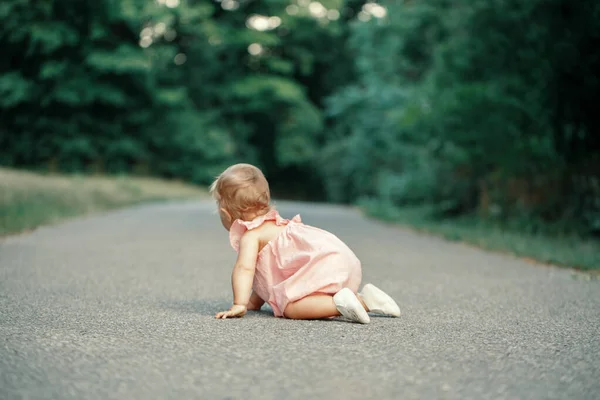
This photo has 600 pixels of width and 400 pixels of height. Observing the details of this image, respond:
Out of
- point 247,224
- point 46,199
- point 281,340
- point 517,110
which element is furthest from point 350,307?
point 46,199

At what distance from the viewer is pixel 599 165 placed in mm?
10312

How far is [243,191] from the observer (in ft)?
14.1

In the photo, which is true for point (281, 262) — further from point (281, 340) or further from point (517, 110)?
point (517, 110)

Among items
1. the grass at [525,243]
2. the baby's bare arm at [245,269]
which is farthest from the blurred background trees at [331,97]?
the baby's bare arm at [245,269]

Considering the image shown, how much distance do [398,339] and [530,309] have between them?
4.86 feet

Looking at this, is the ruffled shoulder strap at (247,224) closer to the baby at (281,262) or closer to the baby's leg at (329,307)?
the baby at (281,262)

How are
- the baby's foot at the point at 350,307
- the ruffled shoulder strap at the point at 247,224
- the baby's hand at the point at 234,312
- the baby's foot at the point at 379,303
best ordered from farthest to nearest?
the ruffled shoulder strap at the point at 247,224 < the baby's foot at the point at 379,303 < the baby's hand at the point at 234,312 < the baby's foot at the point at 350,307

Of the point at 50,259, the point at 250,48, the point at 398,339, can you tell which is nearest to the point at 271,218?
the point at 398,339

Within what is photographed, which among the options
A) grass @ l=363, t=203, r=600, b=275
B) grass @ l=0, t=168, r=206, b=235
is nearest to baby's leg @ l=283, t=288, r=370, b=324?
grass @ l=363, t=203, r=600, b=275

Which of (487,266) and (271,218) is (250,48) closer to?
(487,266)

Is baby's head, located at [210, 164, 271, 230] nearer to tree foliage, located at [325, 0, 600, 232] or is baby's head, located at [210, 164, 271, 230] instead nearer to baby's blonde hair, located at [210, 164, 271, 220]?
baby's blonde hair, located at [210, 164, 271, 220]

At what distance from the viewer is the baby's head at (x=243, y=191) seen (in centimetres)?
429

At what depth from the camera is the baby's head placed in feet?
14.1

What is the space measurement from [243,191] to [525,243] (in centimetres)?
569
